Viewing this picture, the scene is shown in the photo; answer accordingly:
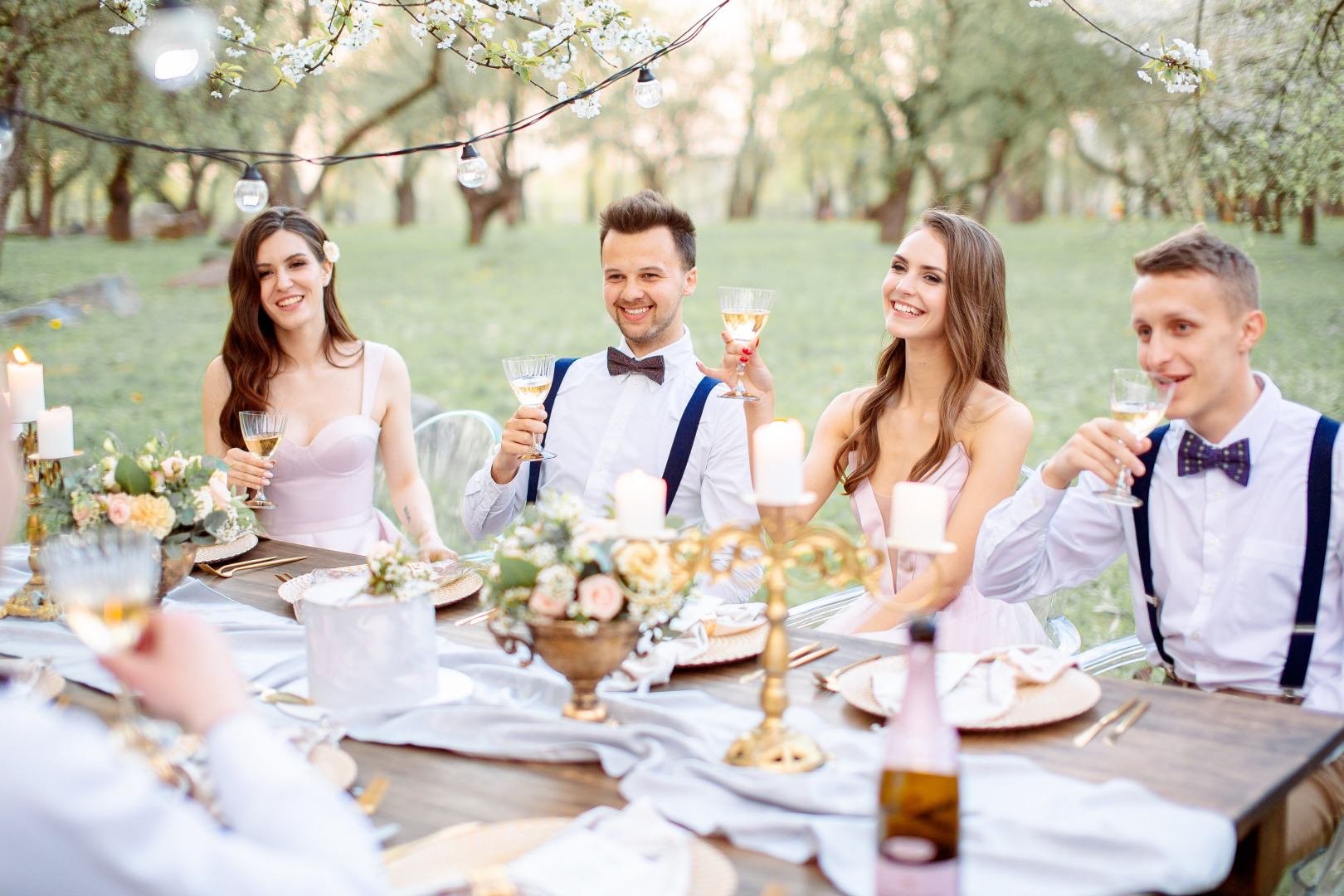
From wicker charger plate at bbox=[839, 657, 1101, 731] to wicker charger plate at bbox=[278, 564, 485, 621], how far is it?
104 centimetres

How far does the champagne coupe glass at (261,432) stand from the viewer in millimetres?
2963

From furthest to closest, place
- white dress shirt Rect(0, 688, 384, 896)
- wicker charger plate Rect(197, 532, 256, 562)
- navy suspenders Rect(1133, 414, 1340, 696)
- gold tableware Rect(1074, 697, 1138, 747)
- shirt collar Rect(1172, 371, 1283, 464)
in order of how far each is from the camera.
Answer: wicker charger plate Rect(197, 532, 256, 562), shirt collar Rect(1172, 371, 1283, 464), navy suspenders Rect(1133, 414, 1340, 696), gold tableware Rect(1074, 697, 1138, 747), white dress shirt Rect(0, 688, 384, 896)

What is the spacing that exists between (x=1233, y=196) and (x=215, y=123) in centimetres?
676

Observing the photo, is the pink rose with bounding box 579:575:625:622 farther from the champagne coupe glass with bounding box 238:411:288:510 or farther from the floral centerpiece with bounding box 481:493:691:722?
the champagne coupe glass with bounding box 238:411:288:510

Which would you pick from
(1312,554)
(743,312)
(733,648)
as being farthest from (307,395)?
(1312,554)

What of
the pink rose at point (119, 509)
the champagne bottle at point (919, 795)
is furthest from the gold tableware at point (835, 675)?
the pink rose at point (119, 509)

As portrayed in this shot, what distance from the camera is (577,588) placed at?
1.76m

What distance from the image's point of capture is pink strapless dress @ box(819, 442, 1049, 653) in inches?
122

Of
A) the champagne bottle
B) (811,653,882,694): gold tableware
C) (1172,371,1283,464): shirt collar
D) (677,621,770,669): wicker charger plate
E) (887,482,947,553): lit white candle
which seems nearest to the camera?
the champagne bottle

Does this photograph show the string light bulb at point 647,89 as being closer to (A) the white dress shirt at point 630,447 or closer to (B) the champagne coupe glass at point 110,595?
(A) the white dress shirt at point 630,447

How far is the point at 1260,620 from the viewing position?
7.95ft

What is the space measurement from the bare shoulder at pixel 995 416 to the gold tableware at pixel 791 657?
3.80 feet

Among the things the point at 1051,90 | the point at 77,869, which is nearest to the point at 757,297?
the point at 77,869

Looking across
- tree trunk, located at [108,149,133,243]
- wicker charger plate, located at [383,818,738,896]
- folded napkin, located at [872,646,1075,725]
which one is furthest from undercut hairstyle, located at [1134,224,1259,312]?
tree trunk, located at [108,149,133,243]
